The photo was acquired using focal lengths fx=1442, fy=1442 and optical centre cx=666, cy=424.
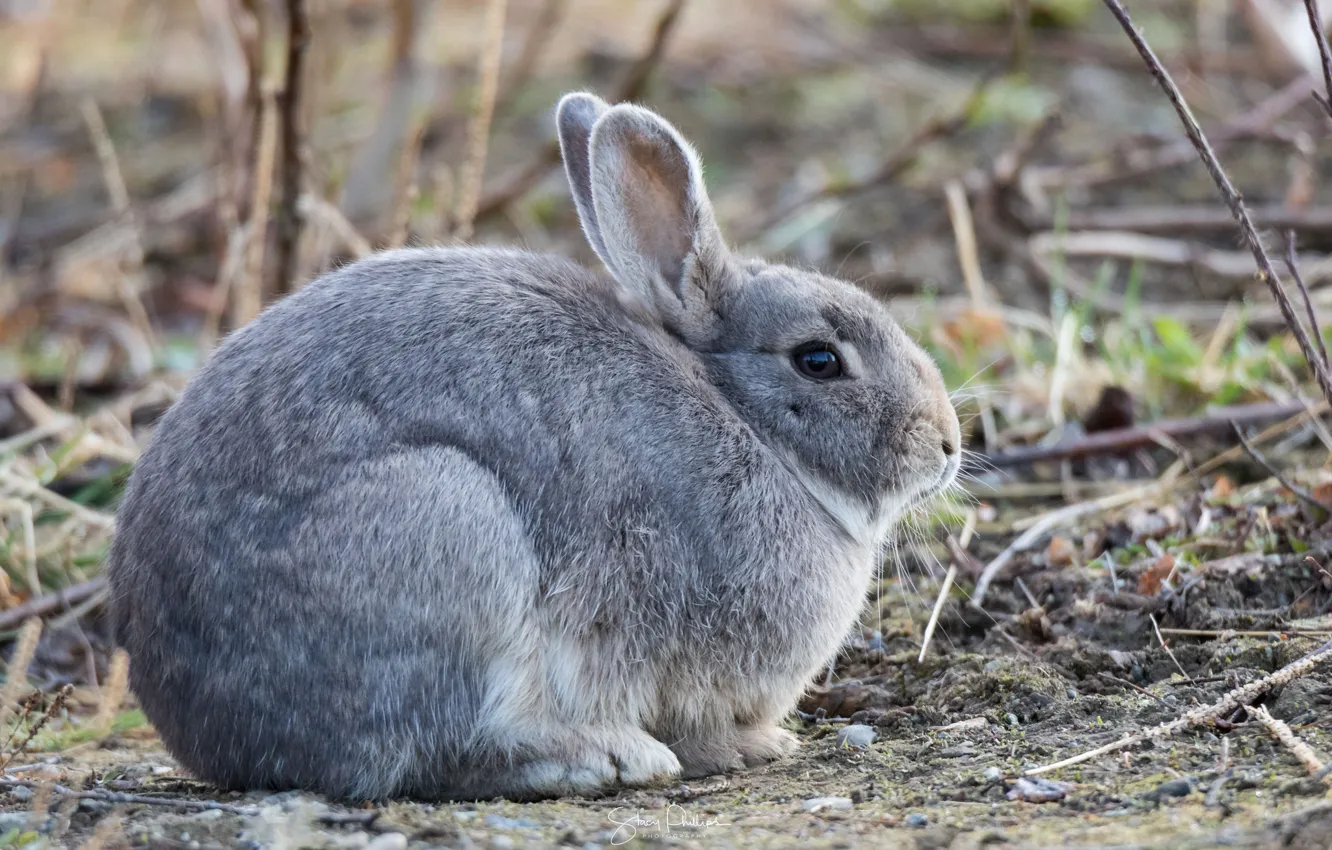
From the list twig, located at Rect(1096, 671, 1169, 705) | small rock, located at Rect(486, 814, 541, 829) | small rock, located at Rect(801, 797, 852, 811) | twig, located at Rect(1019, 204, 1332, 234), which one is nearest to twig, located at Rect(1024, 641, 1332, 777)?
twig, located at Rect(1096, 671, 1169, 705)

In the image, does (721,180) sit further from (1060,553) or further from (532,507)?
(532,507)

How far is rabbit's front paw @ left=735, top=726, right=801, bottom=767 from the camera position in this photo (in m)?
4.45

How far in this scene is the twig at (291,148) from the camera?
239 inches

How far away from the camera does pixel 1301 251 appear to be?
27.8 feet

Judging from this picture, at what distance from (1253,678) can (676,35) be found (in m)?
9.25

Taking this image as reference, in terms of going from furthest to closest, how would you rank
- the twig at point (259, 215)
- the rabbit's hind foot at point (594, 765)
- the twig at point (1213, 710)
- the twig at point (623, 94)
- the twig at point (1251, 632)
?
the twig at point (623, 94), the twig at point (259, 215), the twig at point (1251, 632), the rabbit's hind foot at point (594, 765), the twig at point (1213, 710)

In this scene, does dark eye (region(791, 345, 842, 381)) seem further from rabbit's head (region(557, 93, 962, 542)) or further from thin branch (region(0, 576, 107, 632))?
thin branch (region(0, 576, 107, 632))

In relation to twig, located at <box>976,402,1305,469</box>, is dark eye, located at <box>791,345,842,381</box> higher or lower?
higher

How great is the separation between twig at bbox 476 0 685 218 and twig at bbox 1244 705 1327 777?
159 inches

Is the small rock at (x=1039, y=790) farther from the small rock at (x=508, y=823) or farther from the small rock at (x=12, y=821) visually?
the small rock at (x=12, y=821)

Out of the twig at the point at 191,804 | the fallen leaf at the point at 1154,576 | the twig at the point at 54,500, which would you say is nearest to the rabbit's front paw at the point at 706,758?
the twig at the point at 191,804

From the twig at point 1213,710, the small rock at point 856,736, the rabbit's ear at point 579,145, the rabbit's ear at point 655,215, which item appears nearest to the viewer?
the twig at point 1213,710

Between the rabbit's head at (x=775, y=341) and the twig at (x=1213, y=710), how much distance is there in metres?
1.16

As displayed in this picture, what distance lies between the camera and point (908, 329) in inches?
261
